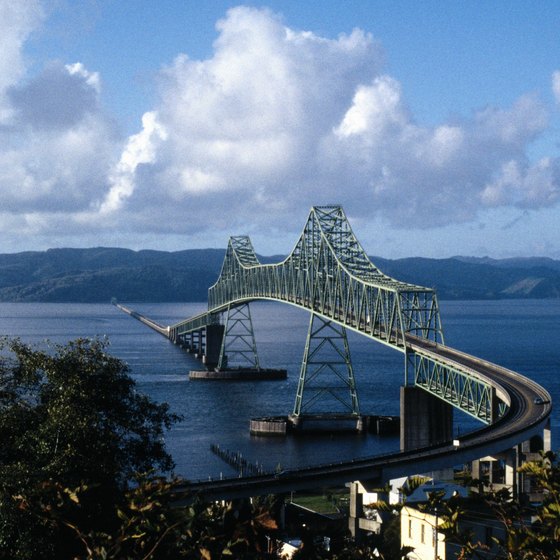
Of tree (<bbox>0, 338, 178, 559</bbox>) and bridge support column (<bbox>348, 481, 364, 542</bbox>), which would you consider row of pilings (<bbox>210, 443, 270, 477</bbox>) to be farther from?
tree (<bbox>0, 338, 178, 559</bbox>)

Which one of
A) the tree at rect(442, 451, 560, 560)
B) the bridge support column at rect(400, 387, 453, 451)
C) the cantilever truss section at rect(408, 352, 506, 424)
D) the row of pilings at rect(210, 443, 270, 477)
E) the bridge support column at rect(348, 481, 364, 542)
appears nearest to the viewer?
the tree at rect(442, 451, 560, 560)

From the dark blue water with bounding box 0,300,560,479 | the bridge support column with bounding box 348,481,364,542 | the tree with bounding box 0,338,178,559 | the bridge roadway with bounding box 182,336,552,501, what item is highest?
the tree with bounding box 0,338,178,559

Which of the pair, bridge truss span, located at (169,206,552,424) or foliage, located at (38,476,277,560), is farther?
bridge truss span, located at (169,206,552,424)

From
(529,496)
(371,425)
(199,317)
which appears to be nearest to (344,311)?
(371,425)

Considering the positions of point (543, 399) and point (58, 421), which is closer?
point (58, 421)

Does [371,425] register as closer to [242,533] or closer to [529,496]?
[529,496]

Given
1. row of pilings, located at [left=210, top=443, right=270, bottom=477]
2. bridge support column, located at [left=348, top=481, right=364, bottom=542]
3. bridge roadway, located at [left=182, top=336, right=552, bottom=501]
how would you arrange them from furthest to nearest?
row of pilings, located at [left=210, top=443, right=270, bottom=477] → bridge support column, located at [left=348, top=481, right=364, bottom=542] → bridge roadway, located at [left=182, top=336, right=552, bottom=501]

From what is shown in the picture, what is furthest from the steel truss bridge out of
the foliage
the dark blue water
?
the foliage
